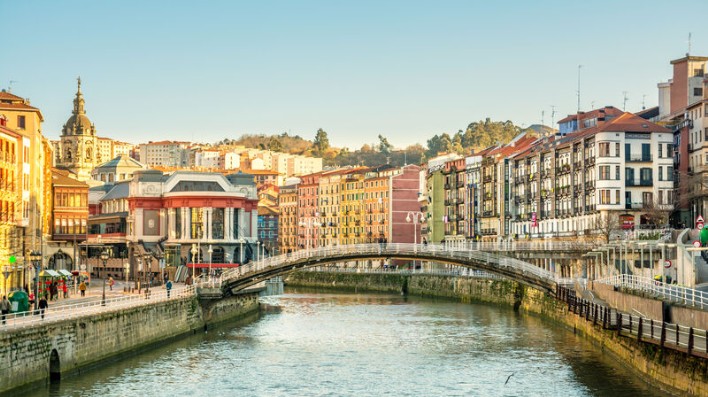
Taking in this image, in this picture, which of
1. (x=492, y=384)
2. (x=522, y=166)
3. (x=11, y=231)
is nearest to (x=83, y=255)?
(x=522, y=166)

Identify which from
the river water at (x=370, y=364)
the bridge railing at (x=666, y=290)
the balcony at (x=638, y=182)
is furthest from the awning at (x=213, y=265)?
the bridge railing at (x=666, y=290)

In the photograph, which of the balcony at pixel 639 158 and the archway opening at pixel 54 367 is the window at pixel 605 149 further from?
the archway opening at pixel 54 367

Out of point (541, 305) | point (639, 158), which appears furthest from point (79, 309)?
point (639, 158)

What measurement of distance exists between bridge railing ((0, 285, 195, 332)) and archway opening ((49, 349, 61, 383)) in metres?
1.51

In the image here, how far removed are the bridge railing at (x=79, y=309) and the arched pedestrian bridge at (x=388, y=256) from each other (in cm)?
538

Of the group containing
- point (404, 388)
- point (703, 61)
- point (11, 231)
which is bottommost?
point (404, 388)

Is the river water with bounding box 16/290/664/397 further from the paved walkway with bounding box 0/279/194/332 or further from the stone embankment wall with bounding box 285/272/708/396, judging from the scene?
the paved walkway with bounding box 0/279/194/332

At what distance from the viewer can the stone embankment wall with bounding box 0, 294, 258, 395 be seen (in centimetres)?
4819

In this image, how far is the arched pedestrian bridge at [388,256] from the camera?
90062 millimetres

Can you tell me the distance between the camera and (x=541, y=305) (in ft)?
321

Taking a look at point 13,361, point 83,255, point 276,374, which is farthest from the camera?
point 83,255

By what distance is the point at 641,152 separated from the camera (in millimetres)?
118250

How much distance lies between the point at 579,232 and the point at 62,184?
51.4 metres

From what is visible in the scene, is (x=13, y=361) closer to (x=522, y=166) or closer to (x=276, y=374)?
→ (x=276, y=374)
